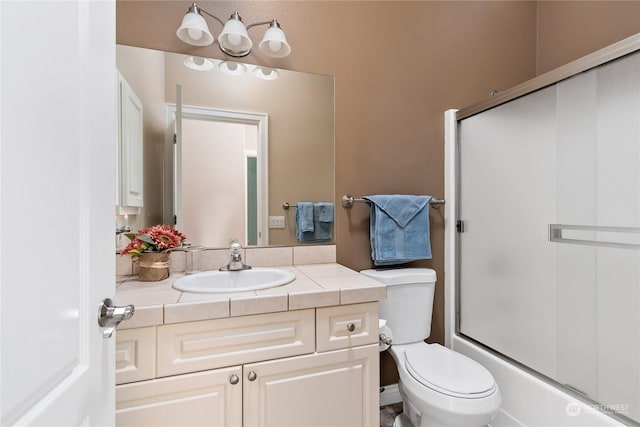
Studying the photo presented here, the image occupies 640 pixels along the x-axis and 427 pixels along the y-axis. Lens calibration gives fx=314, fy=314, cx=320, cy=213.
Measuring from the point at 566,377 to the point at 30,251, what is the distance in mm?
1779

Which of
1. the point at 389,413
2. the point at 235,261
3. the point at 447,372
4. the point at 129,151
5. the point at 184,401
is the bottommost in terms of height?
the point at 389,413

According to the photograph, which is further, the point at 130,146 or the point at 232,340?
the point at 130,146

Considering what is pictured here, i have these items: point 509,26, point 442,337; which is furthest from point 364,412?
point 509,26

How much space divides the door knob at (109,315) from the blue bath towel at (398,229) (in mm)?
1238

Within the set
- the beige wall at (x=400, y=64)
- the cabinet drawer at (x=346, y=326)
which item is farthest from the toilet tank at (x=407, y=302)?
the cabinet drawer at (x=346, y=326)

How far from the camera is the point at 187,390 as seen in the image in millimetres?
954

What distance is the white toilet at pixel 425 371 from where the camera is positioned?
1157 millimetres

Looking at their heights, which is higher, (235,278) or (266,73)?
(266,73)

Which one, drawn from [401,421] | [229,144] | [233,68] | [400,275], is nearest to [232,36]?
[233,68]

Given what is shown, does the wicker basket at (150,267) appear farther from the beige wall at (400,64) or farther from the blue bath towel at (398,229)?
the blue bath towel at (398,229)

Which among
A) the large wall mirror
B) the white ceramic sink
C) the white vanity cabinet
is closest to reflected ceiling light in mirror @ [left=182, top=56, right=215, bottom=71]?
the large wall mirror

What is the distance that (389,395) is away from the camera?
1752 mm

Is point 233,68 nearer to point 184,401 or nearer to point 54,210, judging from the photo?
point 54,210

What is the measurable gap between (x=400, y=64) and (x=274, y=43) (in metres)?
0.75
